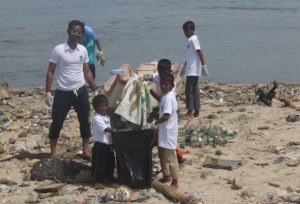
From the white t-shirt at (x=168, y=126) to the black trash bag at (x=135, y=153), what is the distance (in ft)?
0.55

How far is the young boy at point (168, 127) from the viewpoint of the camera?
22.0 ft

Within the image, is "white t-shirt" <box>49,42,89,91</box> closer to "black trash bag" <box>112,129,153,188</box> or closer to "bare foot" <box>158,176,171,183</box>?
"black trash bag" <box>112,129,153,188</box>

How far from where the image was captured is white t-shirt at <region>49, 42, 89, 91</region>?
760 centimetres

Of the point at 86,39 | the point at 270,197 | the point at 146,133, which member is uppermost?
the point at 86,39

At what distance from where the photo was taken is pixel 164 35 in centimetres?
2630

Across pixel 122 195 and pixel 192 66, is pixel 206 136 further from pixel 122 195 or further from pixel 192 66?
pixel 122 195

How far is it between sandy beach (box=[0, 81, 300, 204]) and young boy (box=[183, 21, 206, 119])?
0.26 metres

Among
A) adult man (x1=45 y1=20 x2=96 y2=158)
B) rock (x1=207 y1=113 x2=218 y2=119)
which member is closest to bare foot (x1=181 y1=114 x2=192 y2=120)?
rock (x1=207 y1=113 x2=218 y2=119)

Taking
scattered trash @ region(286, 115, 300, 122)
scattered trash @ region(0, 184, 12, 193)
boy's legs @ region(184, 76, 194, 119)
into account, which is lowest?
scattered trash @ region(0, 184, 12, 193)

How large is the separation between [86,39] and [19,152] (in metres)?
3.07

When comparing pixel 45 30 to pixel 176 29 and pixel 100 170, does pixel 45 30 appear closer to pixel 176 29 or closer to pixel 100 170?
pixel 176 29

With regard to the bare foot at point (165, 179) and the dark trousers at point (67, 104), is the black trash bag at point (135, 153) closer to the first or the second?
the bare foot at point (165, 179)

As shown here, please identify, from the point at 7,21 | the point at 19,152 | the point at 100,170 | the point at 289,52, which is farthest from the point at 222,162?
the point at 7,21

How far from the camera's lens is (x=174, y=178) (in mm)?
6898
